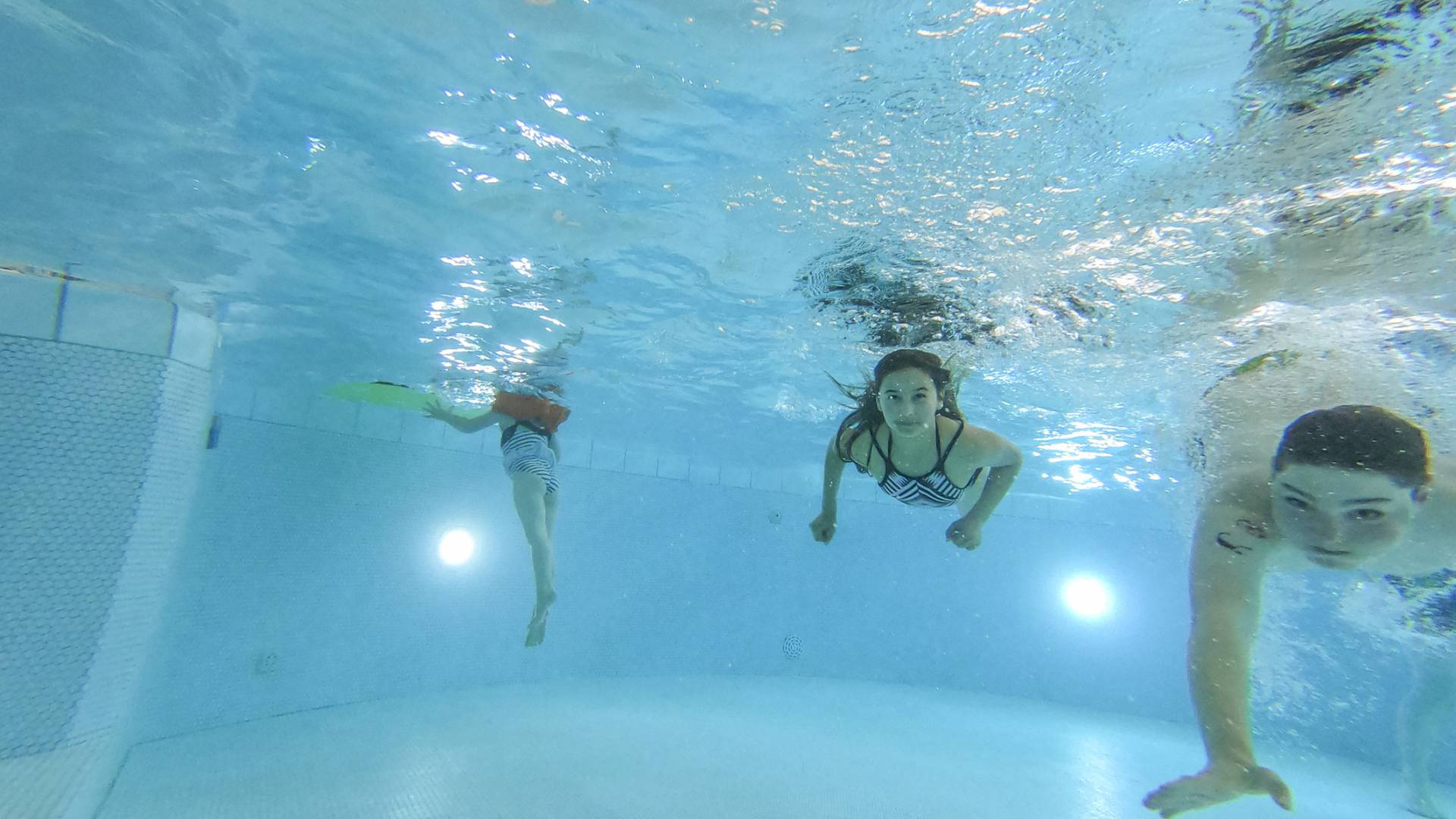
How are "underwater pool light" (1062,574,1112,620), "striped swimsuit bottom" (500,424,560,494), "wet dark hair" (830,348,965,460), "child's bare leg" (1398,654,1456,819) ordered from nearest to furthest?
"wet dark hair" (830,348,965,460) < "striped swimsuit bottom" (500,424,560,494) < "child's bare leg" (1398,654,1456,819) < "underwater pool light" (1062,574,1112,620)

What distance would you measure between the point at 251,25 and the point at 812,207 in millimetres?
5410

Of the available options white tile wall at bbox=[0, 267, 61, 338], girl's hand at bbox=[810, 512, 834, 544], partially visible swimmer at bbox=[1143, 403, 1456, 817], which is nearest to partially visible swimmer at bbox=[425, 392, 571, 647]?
girl's hand at bbox=[810, 512, 834, 544]

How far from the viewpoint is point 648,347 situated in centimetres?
1277

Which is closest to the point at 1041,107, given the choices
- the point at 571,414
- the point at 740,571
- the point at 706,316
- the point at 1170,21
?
the point at 1170,21

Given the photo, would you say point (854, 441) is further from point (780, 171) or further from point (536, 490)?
point (536, 490)

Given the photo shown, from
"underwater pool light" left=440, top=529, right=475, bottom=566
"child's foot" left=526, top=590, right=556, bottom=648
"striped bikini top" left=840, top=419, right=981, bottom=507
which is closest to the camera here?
"striped bikini top" left=840, top=419, right=981, bottom=507

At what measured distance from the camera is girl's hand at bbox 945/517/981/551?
5656mm

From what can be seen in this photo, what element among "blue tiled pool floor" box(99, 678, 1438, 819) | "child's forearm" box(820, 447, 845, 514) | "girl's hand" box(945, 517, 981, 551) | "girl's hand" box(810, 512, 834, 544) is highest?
"child's forearm" box(820, 447, 845, 514)

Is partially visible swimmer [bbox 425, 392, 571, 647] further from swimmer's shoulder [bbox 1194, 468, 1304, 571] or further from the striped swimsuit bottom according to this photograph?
swimmer's shoulder [bbox 1194, 468, 1304, 571]

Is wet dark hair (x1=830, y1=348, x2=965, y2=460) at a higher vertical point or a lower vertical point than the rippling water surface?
lower

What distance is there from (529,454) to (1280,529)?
9990mm

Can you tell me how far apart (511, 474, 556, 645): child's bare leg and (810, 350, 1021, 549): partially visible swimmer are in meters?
5.25

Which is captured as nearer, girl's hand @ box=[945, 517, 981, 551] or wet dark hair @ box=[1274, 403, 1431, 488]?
wet dark hair @ box=[1274, 403, 1431, 488]

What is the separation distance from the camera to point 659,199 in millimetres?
7559
